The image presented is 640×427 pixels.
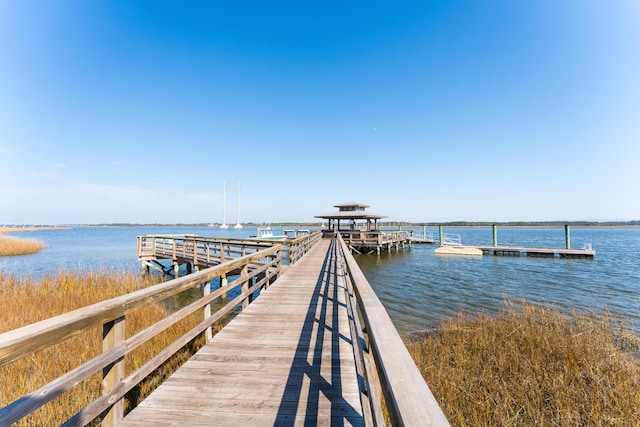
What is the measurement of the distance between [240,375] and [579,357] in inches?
229

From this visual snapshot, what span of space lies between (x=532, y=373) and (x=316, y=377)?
406 cm

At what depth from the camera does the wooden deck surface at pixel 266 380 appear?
2031 mm

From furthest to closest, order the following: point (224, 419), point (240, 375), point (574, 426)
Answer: point (574, 426) → point (240, 375) → point (224, 419)

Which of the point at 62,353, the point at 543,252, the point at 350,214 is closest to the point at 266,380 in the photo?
the point at 62,353

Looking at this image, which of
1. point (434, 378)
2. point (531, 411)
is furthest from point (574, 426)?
point (434, 378)

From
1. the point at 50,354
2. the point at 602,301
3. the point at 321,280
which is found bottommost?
the point at 602,301

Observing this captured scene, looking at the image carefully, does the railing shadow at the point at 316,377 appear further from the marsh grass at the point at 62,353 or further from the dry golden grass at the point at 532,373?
the dry golden grass at the point at 532,373

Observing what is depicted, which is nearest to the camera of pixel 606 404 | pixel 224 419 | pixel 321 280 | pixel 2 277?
pixel 224 419

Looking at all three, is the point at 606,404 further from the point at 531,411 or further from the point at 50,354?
the point at 50,354

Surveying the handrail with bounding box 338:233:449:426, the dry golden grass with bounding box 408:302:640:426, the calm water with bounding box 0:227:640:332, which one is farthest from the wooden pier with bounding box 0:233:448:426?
the calm water with bounding box 0:227:640:332

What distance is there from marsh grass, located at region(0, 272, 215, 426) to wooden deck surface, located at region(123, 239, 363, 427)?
0.79 metres

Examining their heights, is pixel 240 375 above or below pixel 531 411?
above

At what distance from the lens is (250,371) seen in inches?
105

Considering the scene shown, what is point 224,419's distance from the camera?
200 centimetres
